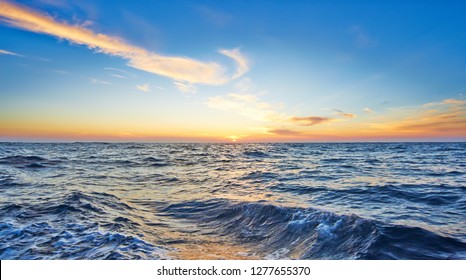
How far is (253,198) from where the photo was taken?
12781 millimetres

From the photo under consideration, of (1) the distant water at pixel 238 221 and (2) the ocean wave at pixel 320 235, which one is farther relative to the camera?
(1) the distant water at pixel 238 221

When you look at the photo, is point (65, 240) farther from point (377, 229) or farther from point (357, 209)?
point (357, 209)

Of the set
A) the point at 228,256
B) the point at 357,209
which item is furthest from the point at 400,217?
the point at 228,256

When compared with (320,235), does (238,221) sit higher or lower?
lower

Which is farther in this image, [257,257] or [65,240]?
[65,240]

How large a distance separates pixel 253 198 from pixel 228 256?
593 cm

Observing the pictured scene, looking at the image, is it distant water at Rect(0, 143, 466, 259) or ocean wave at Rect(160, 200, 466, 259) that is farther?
distant water at Rect(0, 143, 466, 259)

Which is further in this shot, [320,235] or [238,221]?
[238,221]
